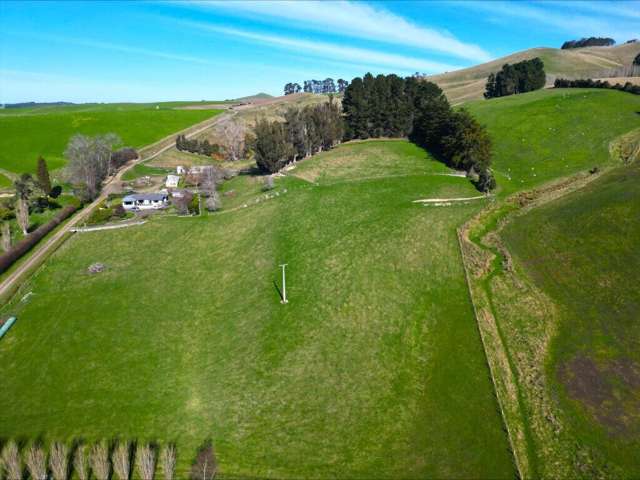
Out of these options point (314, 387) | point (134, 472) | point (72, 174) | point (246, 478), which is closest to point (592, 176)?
point (314, 387)

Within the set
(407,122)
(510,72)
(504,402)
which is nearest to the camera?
(504,402)

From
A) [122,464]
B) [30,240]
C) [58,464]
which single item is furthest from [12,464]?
[30,240]

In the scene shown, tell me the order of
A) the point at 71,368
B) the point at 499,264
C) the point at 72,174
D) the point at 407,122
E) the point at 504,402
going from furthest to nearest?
the point at 407,122, the point at 72,174, the point at 499,264, the point at 71,368, the point at 504,402

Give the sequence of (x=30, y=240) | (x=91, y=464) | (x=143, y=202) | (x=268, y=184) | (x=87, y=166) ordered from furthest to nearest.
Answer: (x=87, y=166) < (x=143, y=202) < (x=268, y=184) < (x=30, y=240) < (x=91, y=464)

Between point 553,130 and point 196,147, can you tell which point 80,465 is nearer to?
point 553,130

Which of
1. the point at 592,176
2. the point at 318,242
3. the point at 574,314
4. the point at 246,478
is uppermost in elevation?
the point at 592,176

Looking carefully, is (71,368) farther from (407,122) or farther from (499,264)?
(407,122)

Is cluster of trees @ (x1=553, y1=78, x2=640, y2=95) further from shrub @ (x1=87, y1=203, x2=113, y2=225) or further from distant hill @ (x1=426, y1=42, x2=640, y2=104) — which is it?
shrub @ (x1=87, y1=203, x2=113, y2=225)

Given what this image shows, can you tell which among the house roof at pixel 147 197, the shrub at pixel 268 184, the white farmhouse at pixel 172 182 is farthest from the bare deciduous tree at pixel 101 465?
the white farmhouse at pixel 172 182
